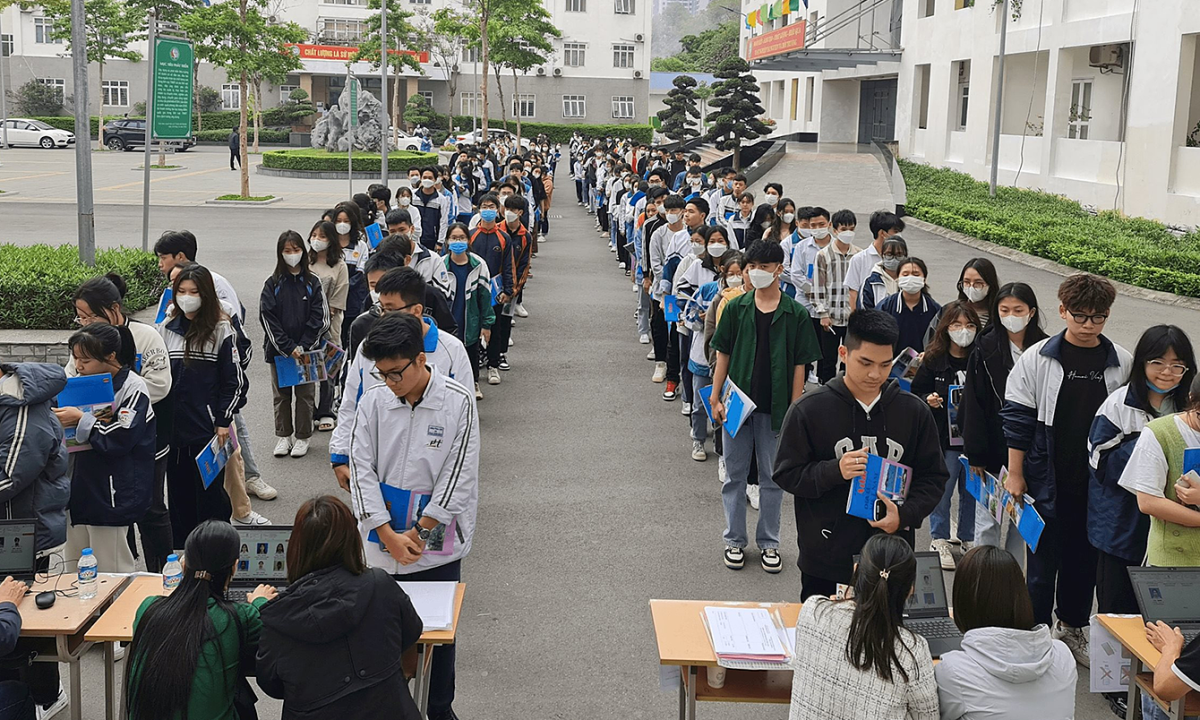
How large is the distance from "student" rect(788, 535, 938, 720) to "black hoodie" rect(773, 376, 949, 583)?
1.29 m

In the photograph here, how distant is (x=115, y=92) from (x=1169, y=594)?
244ft

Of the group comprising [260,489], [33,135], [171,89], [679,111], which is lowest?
[260,489]

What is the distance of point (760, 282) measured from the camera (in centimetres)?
A: 681

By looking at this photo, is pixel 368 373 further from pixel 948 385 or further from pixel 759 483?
pixel 948 385

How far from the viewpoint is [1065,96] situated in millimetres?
26547

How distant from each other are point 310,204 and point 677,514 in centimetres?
2359

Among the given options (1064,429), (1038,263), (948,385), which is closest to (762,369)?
(948,385)

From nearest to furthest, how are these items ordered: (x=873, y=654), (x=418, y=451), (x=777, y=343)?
(x=873, y=654), (x=418, y=451), (x=777, y=343)

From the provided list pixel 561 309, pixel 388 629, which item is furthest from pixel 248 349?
pixel 561 309

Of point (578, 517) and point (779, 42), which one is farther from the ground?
point (779, 42)

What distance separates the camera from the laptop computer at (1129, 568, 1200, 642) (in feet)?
13.7

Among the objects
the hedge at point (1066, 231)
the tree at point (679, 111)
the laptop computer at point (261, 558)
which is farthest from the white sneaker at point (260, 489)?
the tree at point (679, 111)

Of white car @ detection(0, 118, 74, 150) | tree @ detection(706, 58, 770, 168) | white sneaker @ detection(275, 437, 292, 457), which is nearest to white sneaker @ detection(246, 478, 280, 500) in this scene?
white sneaker @ detection(275, 437, 292, 457)

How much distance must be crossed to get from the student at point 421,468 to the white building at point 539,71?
67.9 m
